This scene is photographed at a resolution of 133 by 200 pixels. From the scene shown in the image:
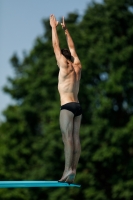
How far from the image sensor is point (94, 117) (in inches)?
1571

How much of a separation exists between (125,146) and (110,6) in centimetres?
790

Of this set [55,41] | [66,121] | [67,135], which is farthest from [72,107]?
[55,41]

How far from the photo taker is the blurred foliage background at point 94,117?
3906 centimetres

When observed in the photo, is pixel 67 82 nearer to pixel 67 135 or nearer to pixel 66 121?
pixel 66 121

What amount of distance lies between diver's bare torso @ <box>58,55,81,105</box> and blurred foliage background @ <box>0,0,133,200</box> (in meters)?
27.7

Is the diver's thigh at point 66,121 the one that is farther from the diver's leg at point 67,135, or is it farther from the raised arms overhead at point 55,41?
the raised arms overhead at point 55,41

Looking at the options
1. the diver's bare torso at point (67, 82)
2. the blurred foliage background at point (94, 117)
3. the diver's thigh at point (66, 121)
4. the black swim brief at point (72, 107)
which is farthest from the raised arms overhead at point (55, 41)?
the blurred foliage background at point (94, 117)

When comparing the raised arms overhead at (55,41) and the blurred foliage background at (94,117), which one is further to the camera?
the blurred foliage background at (94,117)

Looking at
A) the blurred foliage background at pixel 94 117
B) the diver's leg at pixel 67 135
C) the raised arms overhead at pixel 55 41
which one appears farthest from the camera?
the blurred foliage background at pixel 94 117

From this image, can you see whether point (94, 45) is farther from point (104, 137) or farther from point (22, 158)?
point (22, 158)

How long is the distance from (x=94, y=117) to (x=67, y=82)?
29358 millimetres

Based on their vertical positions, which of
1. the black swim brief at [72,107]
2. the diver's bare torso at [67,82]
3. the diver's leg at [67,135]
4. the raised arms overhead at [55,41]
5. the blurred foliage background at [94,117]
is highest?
the blurred foliage background at [94,117]

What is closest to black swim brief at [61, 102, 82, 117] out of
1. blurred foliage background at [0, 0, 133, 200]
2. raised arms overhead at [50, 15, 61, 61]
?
raised arms overhead at [50, 15, 61, 61]

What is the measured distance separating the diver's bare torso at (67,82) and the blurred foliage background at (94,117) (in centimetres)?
2765
